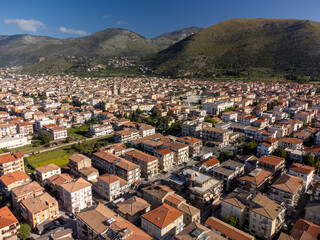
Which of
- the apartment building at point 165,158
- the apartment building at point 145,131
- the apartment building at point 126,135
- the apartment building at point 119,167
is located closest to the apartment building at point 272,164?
the apartment building at point 165,158

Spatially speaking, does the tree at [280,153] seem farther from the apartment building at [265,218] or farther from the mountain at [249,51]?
the mountain at [249,51]

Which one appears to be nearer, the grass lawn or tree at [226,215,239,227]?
tree at [226,215,239,227]

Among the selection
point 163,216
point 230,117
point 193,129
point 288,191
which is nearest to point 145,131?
point 193,129

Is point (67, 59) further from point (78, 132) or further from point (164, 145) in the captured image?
point (164, 145)

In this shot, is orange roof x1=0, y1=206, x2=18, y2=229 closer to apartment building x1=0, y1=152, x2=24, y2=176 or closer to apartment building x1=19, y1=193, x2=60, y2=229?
apartment building x1=19, y1=193, x2=60, y2=229

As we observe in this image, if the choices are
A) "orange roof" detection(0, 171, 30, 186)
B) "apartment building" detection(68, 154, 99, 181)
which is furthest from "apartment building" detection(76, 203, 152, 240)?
"orange roof" detection(0, 171, 30, 186)
